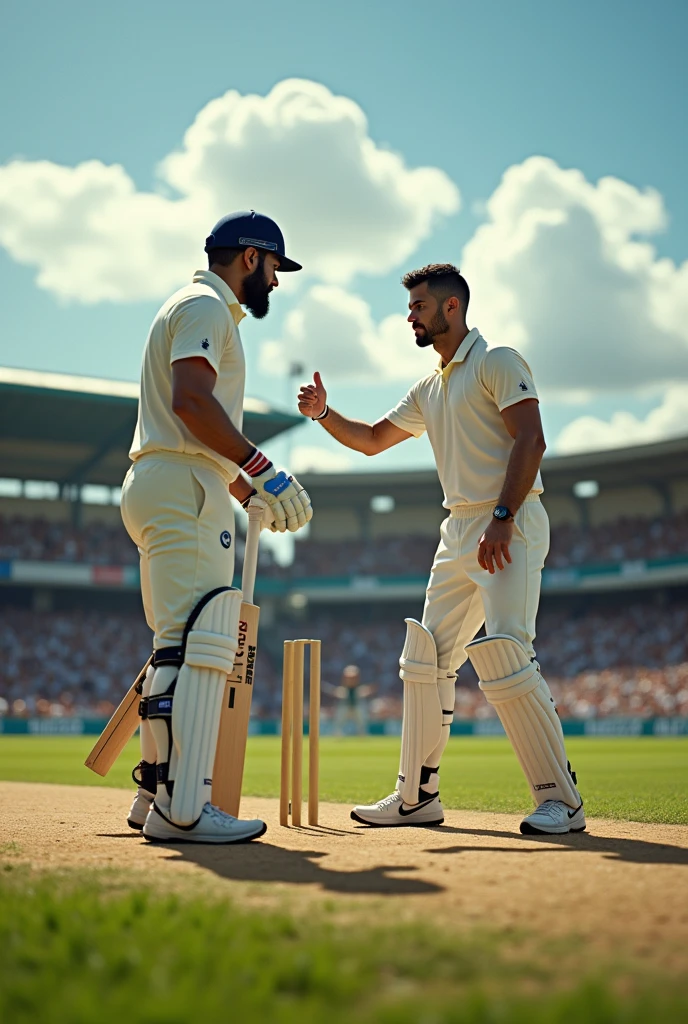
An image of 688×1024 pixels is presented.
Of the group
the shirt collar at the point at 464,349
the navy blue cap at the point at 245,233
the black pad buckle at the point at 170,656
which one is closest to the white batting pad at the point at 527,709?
the black pad buckle at the point at 170,656

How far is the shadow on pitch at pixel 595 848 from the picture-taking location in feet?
12.7

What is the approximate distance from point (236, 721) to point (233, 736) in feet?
0.23

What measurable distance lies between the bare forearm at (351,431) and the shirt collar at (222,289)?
1.31m

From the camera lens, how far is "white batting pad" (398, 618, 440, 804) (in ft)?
18.1

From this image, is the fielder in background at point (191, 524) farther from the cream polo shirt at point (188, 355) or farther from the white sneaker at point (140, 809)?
the white sneaker at point (140, 809)

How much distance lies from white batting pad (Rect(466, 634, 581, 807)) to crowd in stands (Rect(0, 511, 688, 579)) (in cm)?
3462

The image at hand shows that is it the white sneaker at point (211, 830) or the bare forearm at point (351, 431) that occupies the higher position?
the bare forearm at point (351, 431)

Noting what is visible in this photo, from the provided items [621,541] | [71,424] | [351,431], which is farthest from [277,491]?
[621,541]

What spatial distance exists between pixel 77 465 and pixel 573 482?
63.4ft

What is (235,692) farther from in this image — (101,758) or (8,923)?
(8,923)

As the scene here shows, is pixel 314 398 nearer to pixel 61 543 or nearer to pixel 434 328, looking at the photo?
pixel 434 328

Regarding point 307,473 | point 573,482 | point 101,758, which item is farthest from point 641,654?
point 101,758

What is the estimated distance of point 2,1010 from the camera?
1865mm

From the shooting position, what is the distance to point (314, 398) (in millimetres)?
6117
